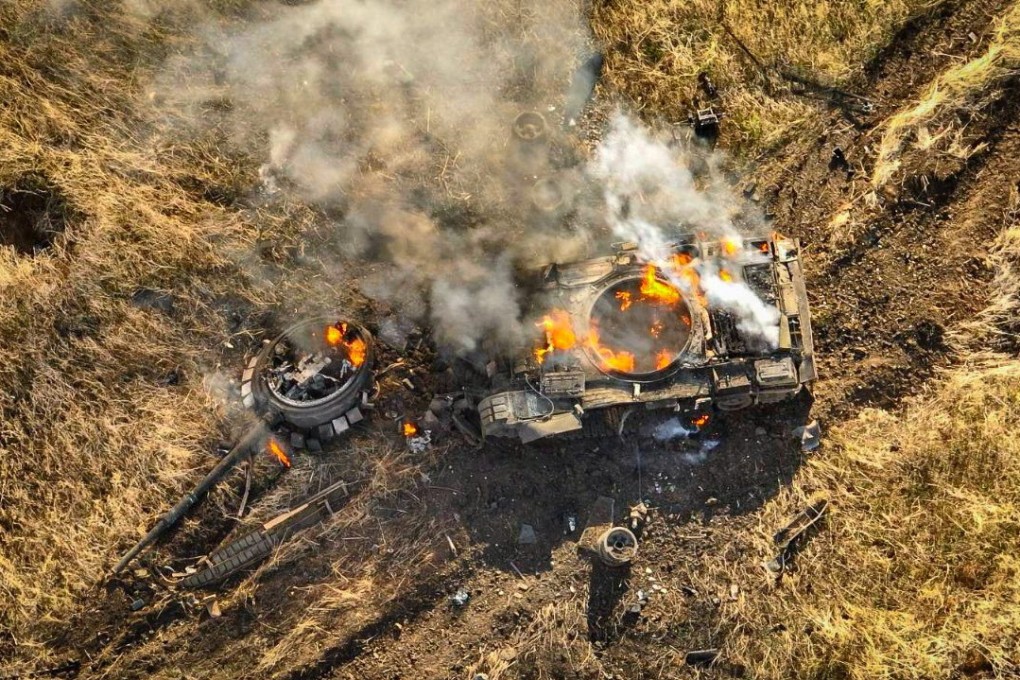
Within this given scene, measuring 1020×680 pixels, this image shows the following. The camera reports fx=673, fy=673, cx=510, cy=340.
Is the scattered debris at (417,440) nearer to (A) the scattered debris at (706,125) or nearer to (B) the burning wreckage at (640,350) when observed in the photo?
(B) the burning wreckage at (640,350)

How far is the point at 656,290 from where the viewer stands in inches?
393

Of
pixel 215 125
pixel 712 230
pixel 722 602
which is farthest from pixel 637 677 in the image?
pixel 215 125

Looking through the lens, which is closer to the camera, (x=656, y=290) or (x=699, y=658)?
(x=656, y=290)

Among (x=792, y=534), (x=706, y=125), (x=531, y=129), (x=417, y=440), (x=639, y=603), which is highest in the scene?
(x=531, y=129)

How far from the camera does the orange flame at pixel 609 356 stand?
31.6 ft

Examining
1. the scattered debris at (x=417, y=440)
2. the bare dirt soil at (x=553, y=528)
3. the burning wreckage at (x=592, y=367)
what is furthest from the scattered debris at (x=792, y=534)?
the scattered debris at (x=417, y=440)

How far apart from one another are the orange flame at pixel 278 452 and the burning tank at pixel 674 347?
10.5ft

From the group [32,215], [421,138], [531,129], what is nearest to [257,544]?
[32,215]

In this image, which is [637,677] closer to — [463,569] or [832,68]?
[463,569]

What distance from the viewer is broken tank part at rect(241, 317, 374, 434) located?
403 inches

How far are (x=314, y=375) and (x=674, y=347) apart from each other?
5.50 m

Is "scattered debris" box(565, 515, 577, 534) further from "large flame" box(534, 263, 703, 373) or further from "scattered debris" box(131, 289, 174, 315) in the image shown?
"scattered debris" box(131, 289, 174, 315)

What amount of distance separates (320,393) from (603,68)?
7.27 metres

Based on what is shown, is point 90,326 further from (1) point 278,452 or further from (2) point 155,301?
(1) point 278,452
